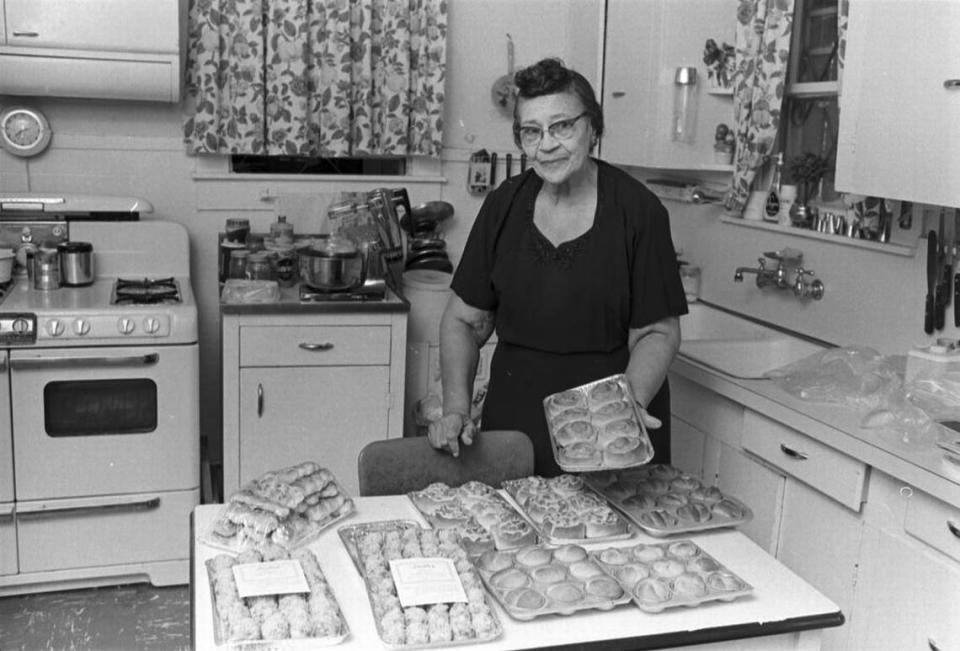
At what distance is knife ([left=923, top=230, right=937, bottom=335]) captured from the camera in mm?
2656

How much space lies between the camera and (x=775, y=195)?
3299 mm

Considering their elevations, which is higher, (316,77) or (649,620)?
(316,77)

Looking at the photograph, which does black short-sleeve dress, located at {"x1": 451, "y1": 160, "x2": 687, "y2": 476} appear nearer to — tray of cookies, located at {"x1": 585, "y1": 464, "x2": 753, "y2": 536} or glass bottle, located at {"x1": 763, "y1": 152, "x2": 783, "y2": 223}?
tray of cookies, located at {"x1": 585, "y1": 464, "x2": 753, "y2": 536}

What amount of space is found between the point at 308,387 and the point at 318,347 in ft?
0.47

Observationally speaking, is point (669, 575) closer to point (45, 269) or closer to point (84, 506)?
point (84, 506)

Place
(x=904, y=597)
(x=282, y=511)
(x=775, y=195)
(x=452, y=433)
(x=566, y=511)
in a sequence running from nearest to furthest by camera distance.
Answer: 1. (x=282, y=511)
2. (x=566, y=511)
3. (x=452, y=433)
4. (x=904, y=597)
5. (x=775, y=195)

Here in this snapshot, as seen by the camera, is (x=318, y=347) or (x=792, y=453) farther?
(x=318, y=347)

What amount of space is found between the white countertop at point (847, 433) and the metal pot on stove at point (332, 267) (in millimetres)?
1253

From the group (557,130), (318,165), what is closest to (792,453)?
(557,130)

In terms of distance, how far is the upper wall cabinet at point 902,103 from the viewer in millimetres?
2273

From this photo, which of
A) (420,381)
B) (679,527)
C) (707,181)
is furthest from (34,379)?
(707,181)

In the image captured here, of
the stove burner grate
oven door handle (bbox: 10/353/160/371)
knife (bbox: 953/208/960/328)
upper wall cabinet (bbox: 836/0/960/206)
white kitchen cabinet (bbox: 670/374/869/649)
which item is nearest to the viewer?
upper wall cabinet (bbox: 836/0/960/206)

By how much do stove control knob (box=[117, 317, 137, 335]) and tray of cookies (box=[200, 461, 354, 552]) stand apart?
1.44 metres

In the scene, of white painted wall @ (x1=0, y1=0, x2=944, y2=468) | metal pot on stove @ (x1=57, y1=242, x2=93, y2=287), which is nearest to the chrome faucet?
white painted wall @ (x1=0, y1=0, x2=944, y2=468)
